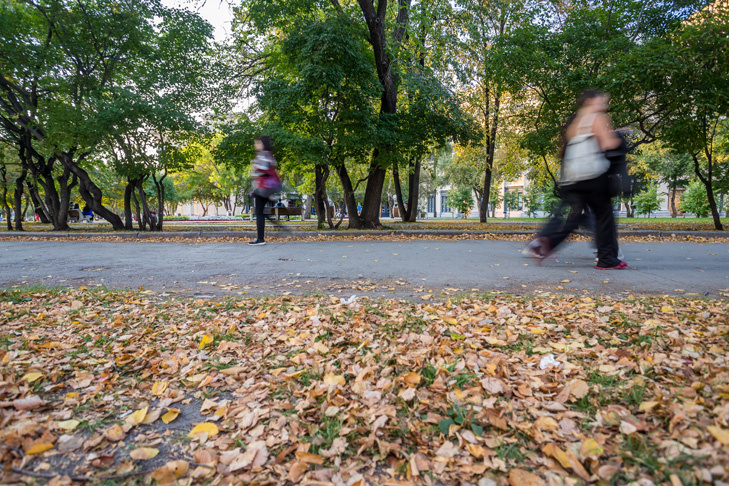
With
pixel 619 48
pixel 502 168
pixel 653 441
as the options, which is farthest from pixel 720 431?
pixel 502 168

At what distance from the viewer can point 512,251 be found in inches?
310

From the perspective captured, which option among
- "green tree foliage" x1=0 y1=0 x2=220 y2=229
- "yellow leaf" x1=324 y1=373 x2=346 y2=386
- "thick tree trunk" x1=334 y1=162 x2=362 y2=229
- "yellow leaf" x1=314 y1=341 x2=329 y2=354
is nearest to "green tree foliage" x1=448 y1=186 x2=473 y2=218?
"thick tree trunk" x1=334 y1=162 x2=362 y2=229

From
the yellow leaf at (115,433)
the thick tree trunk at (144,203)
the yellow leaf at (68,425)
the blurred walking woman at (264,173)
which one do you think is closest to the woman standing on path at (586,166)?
the yellow leaf at (115,433)

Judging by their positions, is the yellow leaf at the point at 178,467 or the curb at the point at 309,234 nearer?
the yellow leaf at the point at 178,467

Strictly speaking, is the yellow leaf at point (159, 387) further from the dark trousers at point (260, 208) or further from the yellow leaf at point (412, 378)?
the dark trousers at point (260, 208)

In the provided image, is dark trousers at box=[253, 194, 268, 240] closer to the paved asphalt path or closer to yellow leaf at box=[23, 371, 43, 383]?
the paved asphalt path

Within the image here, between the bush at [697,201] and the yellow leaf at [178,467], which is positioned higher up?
the bush at [697,201]

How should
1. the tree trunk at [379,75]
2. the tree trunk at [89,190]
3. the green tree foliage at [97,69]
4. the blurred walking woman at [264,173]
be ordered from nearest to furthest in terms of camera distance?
the blurred walking woman at [264,173] → the green tree foliage at [97,69] → the tree trunk at [379,75] → the tree trunk at [89,190]

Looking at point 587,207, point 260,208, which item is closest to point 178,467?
point 587,207

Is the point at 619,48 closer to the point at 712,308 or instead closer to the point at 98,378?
the point at 712,308

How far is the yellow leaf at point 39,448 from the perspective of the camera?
1562 millimetres

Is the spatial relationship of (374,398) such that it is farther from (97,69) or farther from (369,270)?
(97,69)

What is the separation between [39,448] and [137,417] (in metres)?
0.36

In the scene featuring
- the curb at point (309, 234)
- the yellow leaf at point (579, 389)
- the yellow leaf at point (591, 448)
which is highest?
the curb at point (309, 234)
